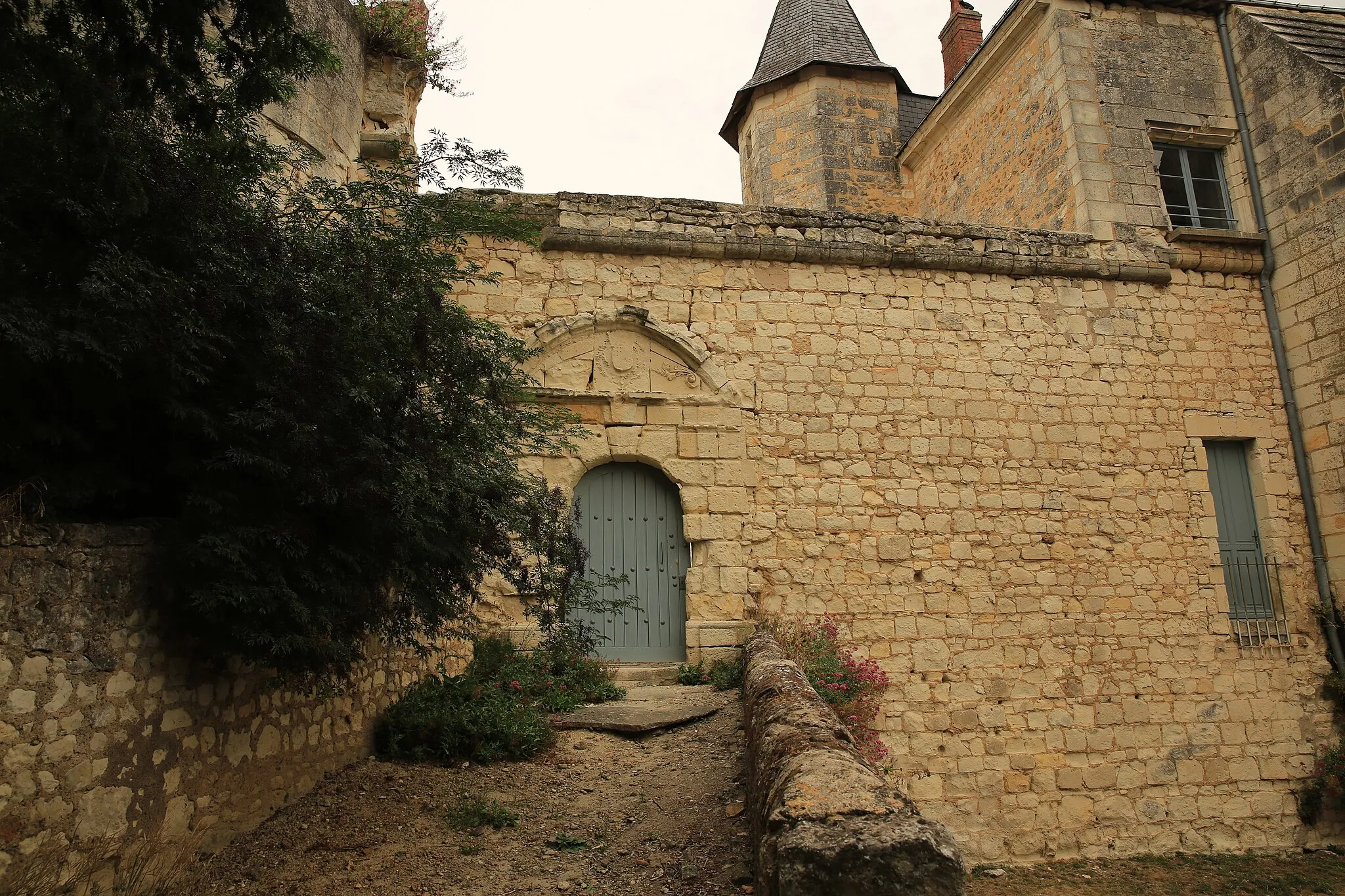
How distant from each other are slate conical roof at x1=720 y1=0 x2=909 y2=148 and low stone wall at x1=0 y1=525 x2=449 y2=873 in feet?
42.2

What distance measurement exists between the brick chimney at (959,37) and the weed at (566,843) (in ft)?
42.4

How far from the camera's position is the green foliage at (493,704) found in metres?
5.04

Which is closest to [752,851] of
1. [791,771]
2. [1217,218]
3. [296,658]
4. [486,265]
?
[791,771]

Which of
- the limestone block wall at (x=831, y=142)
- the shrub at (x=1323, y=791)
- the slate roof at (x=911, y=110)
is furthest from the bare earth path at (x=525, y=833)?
the slate roof at (x=911, y=110)

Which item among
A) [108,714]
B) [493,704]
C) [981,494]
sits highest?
[981,494]

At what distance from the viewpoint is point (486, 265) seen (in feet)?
25.0

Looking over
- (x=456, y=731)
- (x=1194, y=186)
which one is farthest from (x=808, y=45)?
(x=456, y=731)

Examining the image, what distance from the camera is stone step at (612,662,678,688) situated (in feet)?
23.1

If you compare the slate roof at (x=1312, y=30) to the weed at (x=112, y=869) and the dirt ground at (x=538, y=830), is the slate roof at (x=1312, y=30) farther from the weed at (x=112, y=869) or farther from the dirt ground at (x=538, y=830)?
the weed at (x=112, y=869)

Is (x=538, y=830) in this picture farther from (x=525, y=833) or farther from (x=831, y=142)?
(x=831, y=142)

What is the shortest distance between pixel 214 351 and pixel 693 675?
471 centimetres

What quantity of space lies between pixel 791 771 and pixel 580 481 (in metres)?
4.88

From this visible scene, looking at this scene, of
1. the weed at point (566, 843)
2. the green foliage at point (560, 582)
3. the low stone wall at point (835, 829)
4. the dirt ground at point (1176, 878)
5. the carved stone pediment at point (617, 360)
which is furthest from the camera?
the carved stone pediment at point (617, 360)

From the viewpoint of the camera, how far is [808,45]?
46.4ft
